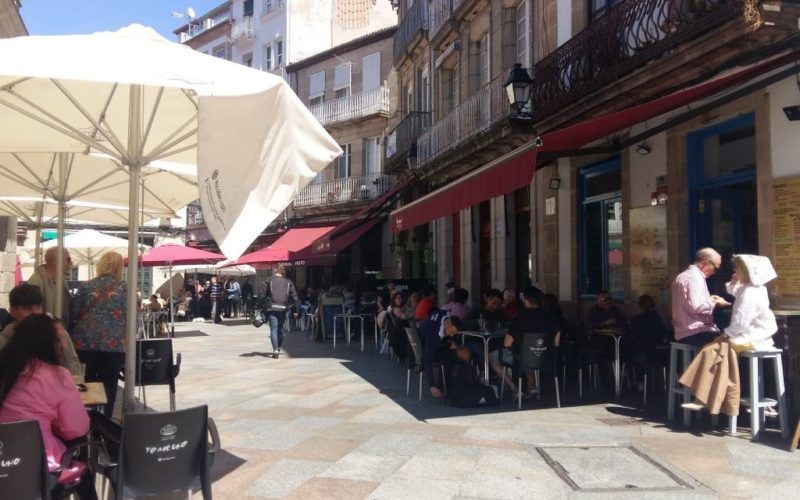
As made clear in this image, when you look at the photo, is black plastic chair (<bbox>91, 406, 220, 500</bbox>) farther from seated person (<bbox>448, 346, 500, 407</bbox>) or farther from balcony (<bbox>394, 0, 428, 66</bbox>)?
balcony (<bbox>394, 0, 428, 66</bbox>)

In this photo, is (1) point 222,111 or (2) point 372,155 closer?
(1) point 222,111

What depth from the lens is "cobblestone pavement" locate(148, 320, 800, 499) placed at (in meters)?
4.55

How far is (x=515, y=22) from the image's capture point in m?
13.3

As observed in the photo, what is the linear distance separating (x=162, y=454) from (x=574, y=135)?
5.25 meters

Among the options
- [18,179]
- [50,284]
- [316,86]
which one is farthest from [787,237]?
[316,86]

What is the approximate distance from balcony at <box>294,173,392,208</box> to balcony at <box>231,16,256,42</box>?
11.7m

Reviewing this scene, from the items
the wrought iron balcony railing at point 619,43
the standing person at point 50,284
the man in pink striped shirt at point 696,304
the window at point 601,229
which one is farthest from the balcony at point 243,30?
the man in pink striped shirt at point 696,304

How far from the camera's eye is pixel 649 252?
9016 millimetres

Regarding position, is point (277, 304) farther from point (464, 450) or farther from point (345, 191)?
Answer: point (345, 191)

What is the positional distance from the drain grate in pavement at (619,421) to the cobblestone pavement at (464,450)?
0.8 inches

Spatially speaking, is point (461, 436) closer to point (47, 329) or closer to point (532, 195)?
point (47, 329)

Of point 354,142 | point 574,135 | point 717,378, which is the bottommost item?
point 717,378

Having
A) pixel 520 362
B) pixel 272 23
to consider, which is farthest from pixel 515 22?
pixel 272 23

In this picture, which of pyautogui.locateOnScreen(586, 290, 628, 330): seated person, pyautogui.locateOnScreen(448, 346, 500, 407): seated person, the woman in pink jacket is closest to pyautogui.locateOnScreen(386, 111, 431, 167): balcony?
pyautogui.locateOnScreen(586, 290, 628, 330): seated person
